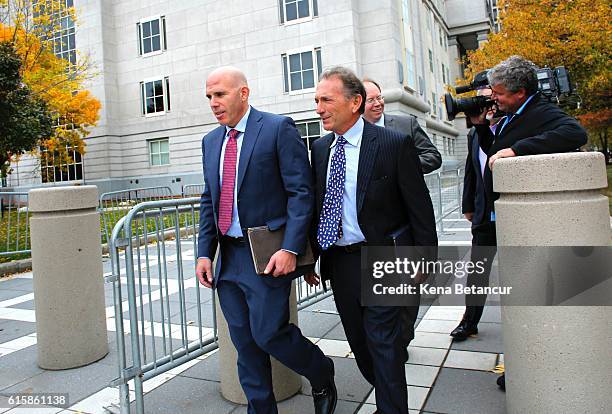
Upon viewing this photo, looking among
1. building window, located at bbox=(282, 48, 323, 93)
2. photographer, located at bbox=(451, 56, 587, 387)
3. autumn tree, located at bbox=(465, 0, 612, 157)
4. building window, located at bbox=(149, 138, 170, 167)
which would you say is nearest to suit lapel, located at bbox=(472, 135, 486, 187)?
photographer, located at bbox=(451, 56, 587, 387)

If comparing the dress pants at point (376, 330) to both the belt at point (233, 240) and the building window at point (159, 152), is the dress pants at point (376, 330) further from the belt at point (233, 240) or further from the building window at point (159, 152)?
the building window at point (159, 152)

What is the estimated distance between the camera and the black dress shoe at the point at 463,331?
4199 millimetres

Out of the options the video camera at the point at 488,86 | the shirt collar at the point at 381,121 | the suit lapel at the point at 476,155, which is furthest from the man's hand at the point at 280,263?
the suit lapel at the point at 476,155

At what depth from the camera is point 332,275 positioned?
9.37 ft

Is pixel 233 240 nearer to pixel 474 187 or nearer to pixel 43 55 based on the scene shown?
pixel 474 187

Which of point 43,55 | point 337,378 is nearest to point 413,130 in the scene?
point 337,378

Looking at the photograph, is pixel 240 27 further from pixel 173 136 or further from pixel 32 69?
pixel 32 69

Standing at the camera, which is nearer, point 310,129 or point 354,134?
point 354,134

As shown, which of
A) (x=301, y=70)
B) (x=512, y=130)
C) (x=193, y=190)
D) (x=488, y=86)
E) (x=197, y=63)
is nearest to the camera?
(x=512, y=130)

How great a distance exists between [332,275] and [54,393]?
2.37m

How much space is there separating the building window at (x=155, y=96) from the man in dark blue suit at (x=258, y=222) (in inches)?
1136

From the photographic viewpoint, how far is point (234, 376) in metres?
3.26

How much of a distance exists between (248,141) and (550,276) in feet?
5.67

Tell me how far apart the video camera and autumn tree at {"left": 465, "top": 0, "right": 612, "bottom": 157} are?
10251mm
